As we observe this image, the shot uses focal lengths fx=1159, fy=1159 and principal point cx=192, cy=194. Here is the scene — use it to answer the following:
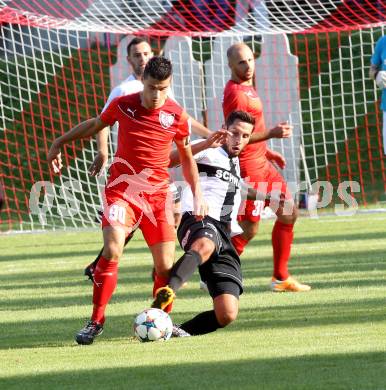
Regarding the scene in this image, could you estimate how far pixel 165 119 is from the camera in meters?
7.09

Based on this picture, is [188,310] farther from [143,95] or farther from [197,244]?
[143,95]

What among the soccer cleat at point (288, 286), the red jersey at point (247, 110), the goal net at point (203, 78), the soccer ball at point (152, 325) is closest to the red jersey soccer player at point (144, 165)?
the soccer ball at point (152, 325)

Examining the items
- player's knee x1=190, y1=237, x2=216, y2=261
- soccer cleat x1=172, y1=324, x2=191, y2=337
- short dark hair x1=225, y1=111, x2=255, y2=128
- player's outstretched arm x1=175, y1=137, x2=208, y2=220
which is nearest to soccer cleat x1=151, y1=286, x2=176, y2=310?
soccer cleat x1=172, y1=324, x2=191, y2=337

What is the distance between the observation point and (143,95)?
7.04 metres

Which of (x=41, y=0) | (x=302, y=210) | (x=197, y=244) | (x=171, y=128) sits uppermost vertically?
(x=41, y=0)

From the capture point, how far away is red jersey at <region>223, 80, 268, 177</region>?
9250 mm

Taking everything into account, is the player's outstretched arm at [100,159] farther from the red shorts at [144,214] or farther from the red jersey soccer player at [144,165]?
the red shorts at [144,214]

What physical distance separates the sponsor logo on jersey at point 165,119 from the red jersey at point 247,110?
2.15 meters

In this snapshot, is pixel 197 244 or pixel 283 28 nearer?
pixel 197 244

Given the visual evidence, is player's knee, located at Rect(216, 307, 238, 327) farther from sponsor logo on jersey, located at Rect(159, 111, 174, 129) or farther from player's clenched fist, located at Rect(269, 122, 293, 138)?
player's clenched fist, located at Rect(269, 122, 293, 138)

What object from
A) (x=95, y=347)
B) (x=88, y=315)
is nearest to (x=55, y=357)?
(x=95, y=347)

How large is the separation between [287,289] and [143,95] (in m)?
2.55

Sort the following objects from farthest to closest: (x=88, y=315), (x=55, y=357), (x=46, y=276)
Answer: (x=46, y=276) < (x=88, y=315) < (x=55, y=357)

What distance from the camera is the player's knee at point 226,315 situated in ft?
22.3
